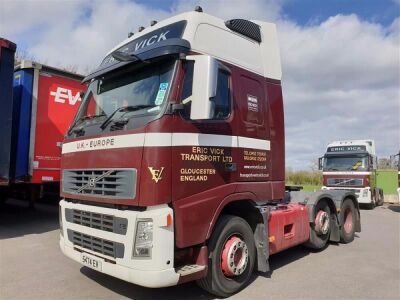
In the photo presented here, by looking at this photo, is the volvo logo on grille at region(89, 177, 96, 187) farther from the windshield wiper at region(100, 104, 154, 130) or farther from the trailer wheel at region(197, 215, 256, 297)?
the trailer wheel at region(197, 215, 256, 297)

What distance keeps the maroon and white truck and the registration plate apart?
0.04 feet

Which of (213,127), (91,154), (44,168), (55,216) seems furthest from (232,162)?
(55,216)

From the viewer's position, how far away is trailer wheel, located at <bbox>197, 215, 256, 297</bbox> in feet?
16.0

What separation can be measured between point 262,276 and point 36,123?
6.13 metres

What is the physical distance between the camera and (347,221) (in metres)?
8.76

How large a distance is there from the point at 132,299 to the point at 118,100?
2384 mm

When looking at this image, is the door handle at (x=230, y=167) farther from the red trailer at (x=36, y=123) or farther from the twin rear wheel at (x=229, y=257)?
the red trailer at (x=36, y=123)

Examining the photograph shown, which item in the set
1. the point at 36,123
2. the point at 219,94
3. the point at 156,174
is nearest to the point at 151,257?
the point at 156,174

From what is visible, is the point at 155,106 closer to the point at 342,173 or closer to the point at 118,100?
the point at 118,100

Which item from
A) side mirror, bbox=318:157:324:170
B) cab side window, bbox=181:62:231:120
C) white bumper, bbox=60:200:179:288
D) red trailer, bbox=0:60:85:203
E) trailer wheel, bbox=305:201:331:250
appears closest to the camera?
white bumper, bbox=60:200:179:288

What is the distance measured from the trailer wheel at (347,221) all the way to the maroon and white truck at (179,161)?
2.61 m

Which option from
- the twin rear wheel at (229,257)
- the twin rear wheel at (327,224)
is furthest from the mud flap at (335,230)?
the twin rear wheel at (229,257)

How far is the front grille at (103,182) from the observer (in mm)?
4367

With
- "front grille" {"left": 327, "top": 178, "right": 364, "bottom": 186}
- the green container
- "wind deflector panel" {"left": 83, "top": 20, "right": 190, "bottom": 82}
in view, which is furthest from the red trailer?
the green container
